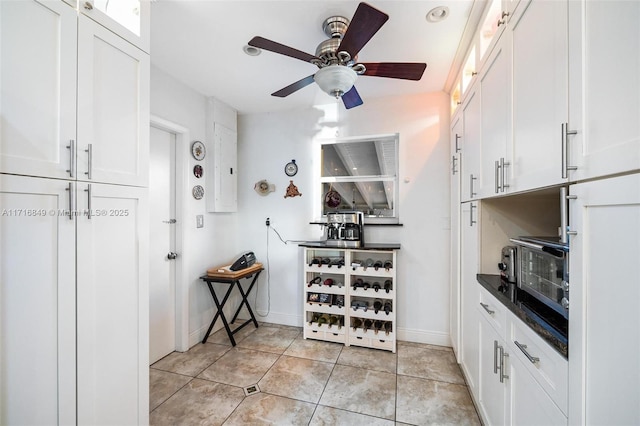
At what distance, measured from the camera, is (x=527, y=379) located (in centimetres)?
109

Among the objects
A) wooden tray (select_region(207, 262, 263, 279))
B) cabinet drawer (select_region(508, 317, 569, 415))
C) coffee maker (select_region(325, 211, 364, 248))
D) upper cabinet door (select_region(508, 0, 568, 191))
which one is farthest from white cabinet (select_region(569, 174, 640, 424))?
wooden tray (select_region(207, 262, 263, 279))

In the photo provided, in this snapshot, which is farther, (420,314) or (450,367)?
(420,314)

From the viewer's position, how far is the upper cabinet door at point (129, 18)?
132 centimetres

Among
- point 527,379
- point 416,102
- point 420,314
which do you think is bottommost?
point 420,314

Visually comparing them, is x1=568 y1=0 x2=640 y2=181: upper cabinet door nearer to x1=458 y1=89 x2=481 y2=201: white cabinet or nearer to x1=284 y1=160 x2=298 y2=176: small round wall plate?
x1=458 y1=89 x2=481 y2=201: white cabinet

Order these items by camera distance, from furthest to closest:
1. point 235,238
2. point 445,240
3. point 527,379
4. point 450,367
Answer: point 235,238, point 445,240, point 450,367, point 527,379

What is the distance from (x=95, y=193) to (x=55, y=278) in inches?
15.6

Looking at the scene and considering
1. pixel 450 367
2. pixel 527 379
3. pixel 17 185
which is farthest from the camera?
pixel 450 367

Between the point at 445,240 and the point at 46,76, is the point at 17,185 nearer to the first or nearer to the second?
the point at 46,76

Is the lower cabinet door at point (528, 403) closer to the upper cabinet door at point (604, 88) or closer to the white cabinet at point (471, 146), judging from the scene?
the upper cabinet door at point (604, 88)

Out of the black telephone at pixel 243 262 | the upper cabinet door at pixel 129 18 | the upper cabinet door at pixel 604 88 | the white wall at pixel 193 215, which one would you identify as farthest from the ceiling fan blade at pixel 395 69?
the black telephone at pixel 243 262

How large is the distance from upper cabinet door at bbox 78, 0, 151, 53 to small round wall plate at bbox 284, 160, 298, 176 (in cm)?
191

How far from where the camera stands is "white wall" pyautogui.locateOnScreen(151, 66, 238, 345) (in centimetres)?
249

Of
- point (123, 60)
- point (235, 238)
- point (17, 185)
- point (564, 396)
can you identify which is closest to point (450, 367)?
point (564, 396)
